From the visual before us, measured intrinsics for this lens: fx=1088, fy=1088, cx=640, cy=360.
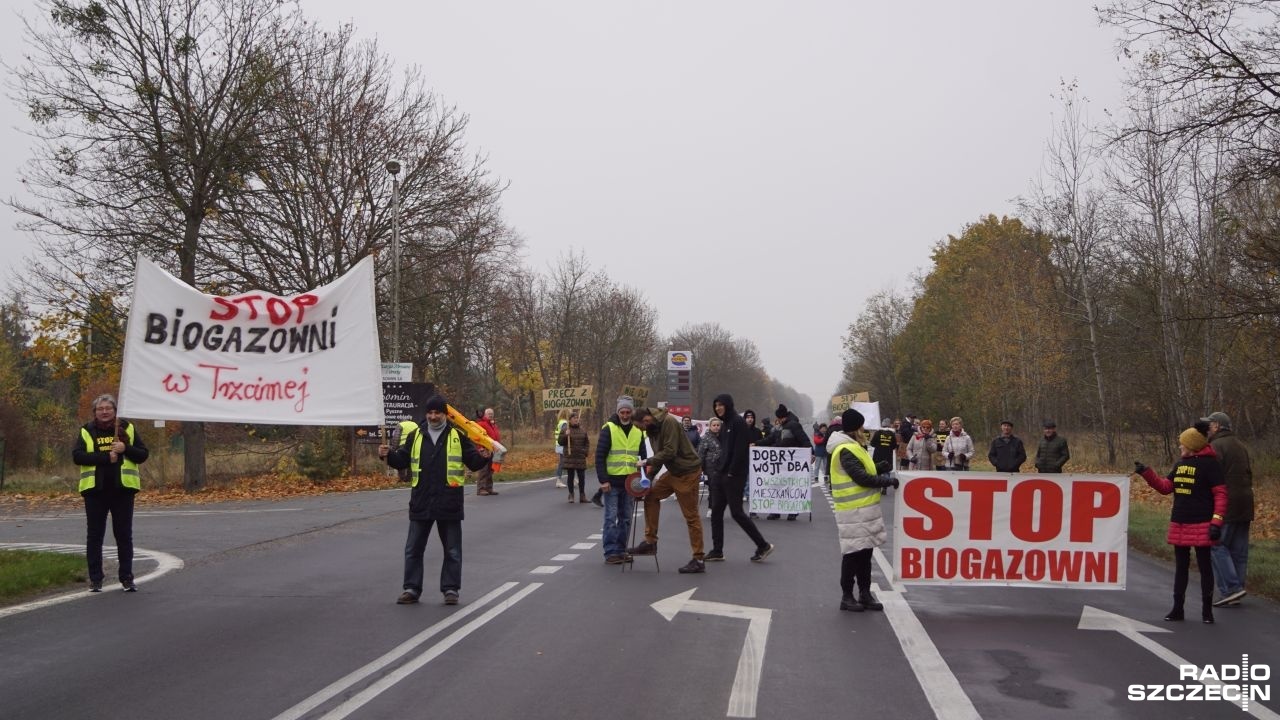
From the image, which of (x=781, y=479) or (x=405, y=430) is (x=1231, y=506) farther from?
(x=781, y=479)

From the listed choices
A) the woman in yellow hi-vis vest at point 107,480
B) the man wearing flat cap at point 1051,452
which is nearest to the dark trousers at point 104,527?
the woman in yellow hi-vis vest at point 107,480

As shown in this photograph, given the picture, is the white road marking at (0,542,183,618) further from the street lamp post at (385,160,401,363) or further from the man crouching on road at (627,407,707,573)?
the street lamp post at (385,160,401,363)

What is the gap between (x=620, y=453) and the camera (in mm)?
13297

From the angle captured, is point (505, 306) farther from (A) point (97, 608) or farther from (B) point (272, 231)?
(A) point (97, 608)

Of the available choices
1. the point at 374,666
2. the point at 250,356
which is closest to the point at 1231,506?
the point at 374,666

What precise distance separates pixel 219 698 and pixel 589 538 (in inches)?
372

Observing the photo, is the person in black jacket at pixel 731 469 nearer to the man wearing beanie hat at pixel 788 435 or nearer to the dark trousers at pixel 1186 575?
the dark trousers at pixel 1186 575

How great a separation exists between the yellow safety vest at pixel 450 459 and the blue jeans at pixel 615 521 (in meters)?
3.18

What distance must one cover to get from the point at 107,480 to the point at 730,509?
269 inches

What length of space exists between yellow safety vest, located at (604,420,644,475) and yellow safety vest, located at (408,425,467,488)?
3299 millimetres

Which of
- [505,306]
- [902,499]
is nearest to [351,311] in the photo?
[902,499]

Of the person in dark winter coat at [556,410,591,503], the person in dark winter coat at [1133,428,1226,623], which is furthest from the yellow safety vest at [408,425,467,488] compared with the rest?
the person in dark winter coat at [556,410,591,503]

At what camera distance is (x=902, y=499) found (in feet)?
33.8

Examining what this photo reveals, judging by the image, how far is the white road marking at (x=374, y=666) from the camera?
6.13 meters
